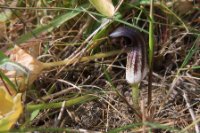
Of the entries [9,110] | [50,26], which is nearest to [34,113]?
[9,110]

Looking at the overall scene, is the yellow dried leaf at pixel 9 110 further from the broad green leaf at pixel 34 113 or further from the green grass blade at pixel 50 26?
the green grass blade at pixel 50 26

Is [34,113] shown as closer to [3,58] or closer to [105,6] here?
[3,58]

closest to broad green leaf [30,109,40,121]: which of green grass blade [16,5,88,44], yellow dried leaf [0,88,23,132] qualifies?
yellow dried leaf [0,88,23,132]

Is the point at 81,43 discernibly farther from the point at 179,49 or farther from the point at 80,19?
the point at 179,49

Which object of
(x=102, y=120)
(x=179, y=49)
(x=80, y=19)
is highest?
(x=80, y=19)

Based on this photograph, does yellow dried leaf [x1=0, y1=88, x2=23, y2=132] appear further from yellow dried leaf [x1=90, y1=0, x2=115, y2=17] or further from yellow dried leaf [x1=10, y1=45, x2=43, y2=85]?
yellow dried leaf [x1=90, y1=0, x2=115, y2=17]

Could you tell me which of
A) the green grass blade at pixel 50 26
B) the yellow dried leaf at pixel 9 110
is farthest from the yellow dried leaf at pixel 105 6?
the yellow dried leaf at pixel 9 110

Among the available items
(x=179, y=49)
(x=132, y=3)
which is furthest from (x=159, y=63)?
(x=132, y=3)
